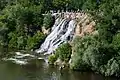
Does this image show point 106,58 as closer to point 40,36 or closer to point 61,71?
point 61,71

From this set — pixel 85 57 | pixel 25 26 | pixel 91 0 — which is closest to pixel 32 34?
pixel 25 26

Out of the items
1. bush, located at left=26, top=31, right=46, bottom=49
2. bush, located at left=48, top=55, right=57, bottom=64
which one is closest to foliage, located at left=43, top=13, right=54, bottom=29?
bush, located at left=26, top=31, right=46, bottom=49

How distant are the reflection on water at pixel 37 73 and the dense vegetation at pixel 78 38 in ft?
7.17

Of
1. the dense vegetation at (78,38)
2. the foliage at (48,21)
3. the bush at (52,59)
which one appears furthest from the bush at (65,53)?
the foliage at (48,21)

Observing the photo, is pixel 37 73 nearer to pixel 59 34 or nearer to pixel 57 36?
pixel 57 36

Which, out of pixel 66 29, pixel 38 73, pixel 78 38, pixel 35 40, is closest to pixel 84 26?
pixel 66 29

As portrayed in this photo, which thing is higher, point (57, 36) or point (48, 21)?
point (48, 21)

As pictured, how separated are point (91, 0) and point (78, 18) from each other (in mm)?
21622

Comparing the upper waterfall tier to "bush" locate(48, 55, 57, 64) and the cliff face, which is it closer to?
the cliff face

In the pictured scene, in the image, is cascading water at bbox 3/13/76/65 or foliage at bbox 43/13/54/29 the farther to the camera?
foliage at bbox 43/13/54/29

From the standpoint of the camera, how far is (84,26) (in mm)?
82875

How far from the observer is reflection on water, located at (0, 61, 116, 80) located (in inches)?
2452

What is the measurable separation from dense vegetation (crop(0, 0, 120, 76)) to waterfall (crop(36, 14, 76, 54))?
8.08ft

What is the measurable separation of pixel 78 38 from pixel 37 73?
1193cm
